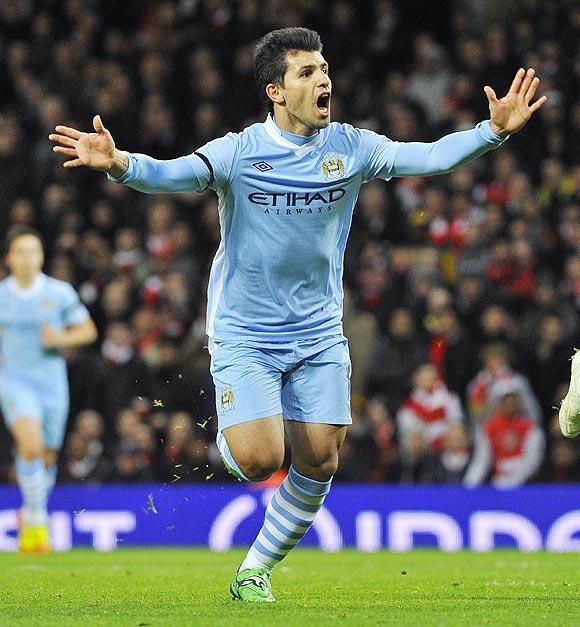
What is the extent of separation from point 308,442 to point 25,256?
6359mm

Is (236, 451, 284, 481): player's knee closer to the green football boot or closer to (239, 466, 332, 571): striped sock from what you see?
(239, 466, 332, 571): striped sock

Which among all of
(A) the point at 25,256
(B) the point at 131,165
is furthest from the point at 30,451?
(B) the point at 131,165

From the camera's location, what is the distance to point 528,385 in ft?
45.1

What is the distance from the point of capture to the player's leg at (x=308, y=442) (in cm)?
705

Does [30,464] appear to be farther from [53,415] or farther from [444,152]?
[444,152]

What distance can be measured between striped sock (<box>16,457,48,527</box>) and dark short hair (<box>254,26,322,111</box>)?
6.08 meters

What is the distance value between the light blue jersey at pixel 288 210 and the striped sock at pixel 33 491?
565cm

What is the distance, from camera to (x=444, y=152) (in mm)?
6977

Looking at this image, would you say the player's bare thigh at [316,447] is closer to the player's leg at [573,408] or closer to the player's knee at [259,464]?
the player's knee at [259,464]

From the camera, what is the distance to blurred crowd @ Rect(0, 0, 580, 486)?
13.8 m

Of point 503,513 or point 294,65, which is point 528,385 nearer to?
point 503,513

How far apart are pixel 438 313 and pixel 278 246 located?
7.21 meters

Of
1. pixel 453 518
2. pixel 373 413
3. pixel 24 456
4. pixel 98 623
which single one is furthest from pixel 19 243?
pixel 98 623

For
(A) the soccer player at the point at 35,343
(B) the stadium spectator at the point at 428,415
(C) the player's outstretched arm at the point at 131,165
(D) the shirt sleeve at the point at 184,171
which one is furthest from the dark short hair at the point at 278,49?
(B) the stadium spectator at the point at 428,415
